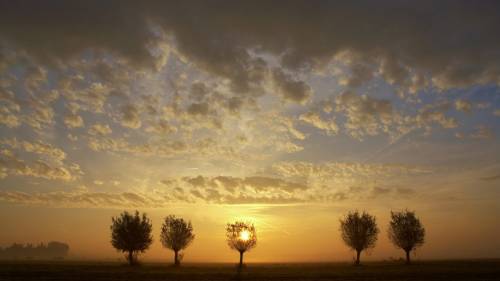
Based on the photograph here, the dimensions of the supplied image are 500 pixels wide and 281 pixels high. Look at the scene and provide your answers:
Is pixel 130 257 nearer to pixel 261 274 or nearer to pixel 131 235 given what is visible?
pixel 131 235

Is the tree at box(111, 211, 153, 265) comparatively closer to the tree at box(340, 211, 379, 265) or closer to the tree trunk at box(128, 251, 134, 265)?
the tree trunk at box(128, 251, 134, 265)

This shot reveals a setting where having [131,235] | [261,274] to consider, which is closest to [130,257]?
[131,235]

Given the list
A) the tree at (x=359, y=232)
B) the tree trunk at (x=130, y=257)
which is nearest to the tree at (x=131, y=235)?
the tree trunk at (x=130, y=257)

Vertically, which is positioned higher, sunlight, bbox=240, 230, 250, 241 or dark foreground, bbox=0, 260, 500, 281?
sunlight, bbox=240, 230, 250, 241

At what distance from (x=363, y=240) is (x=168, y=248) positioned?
174ft

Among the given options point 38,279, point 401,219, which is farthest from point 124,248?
point 401,219

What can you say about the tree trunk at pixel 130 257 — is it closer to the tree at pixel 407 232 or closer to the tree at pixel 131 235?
the tree at pixel 131 235

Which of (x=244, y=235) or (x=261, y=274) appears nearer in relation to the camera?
(x=261, y=274)

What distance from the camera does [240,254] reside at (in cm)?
8906

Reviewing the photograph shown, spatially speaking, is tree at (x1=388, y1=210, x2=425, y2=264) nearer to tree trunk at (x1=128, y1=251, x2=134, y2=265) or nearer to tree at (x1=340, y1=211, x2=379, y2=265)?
tree at (x1=340, y1=211, x2=379, y2=265)

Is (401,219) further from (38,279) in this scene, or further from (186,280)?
(38,279)

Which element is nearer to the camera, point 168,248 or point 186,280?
point 186,280

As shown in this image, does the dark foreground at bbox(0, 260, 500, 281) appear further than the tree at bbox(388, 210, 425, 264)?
No

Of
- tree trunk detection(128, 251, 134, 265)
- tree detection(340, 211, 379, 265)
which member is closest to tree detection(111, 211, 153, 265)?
tree trunk detection(128, 251, 134, 265)
